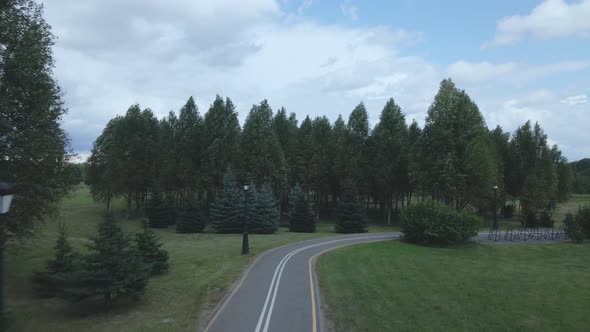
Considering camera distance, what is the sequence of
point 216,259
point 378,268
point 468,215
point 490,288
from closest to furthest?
point 490,288 < point 378,268 < point 216,259 < point 468,215

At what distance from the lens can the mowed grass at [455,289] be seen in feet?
48.4

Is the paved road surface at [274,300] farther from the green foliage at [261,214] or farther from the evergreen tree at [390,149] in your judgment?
the evergreen tree at [390,149]

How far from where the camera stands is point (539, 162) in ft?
186

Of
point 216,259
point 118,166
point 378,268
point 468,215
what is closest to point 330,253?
point 378,268

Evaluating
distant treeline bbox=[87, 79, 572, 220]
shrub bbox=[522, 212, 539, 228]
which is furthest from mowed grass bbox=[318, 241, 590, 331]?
shrub bbox=[522, 212, 539, 228]

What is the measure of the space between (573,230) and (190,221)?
37.4 meters

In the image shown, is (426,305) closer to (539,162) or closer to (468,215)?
(468,215)

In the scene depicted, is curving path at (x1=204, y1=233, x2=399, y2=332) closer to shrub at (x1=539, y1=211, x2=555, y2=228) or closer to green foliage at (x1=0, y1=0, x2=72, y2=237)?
green foliage at (x1=0, y1=0, x2=72, y2=237)

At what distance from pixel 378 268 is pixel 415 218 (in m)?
12.0

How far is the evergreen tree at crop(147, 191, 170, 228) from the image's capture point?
48.2 metres

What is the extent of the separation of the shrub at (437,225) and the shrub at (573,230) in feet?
28.5

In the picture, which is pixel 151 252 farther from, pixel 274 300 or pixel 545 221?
pixel 545 221

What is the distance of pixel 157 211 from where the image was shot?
48.4 m

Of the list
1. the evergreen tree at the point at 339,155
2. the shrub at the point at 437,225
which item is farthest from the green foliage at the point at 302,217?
the shrub at the point at 437,225
